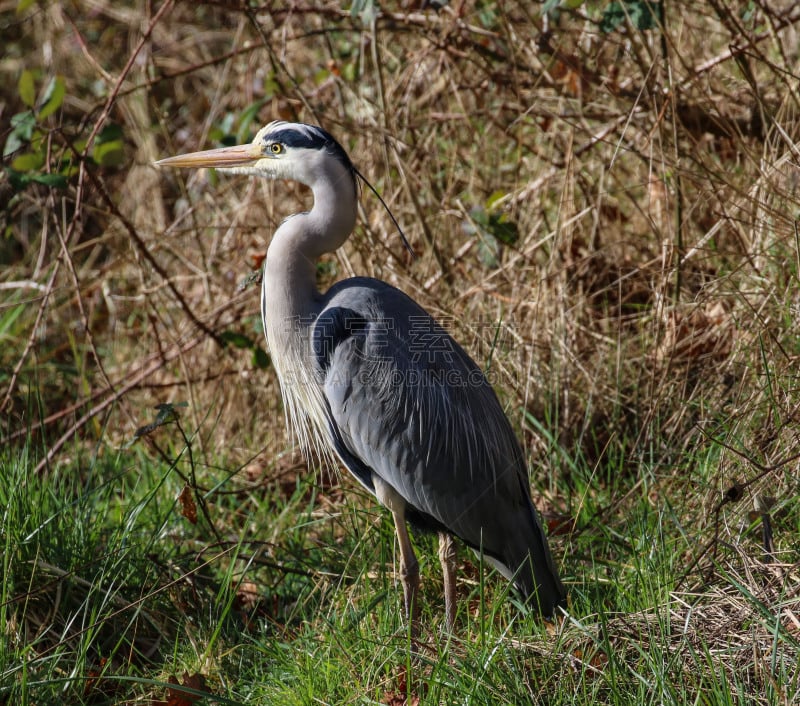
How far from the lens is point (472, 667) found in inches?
94.4

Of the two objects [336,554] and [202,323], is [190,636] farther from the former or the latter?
[202,323]

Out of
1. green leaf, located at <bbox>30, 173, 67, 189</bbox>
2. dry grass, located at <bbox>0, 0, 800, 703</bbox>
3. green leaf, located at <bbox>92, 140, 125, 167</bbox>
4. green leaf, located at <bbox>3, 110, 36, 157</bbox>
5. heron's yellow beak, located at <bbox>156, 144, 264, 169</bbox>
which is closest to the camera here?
heron's yellow beak, located at <bbox>156, 144, 264, 169</bbox>

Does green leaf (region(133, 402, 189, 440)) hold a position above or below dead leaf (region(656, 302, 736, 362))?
below

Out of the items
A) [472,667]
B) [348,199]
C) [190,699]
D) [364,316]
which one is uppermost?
[348,199]

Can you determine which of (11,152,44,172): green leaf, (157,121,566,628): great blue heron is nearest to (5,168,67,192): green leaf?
(11,152,44,172): green leaf

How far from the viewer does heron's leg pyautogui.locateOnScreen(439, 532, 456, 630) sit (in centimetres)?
297

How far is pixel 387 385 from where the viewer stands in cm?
312

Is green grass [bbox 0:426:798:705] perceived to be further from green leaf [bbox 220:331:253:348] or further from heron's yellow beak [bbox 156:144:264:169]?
heron's yellow beak [bbox 156:144:264:169]

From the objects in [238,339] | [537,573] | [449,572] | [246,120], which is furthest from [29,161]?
[537,573]

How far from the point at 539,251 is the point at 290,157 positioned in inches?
73.2

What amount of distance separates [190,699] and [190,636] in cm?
26

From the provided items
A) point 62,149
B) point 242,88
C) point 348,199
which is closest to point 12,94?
point 242,88

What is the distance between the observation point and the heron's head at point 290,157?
314cm

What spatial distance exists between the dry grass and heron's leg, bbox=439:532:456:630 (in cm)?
45
